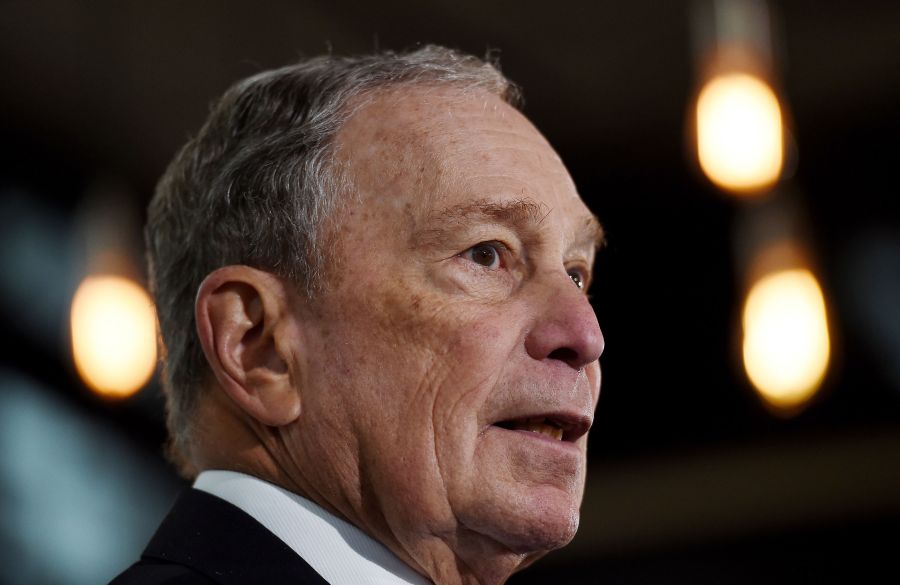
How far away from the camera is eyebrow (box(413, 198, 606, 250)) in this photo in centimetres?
196

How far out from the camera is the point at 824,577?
8586 millimetres

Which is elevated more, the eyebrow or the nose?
the eyebrow

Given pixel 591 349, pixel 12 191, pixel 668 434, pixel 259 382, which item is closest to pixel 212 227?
pixel 259 382

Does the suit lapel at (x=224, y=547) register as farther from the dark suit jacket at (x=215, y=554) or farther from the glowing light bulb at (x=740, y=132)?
the glowing light bulb at (x=740, y=132)

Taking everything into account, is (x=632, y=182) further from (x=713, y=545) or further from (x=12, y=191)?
(x=12, y=191)

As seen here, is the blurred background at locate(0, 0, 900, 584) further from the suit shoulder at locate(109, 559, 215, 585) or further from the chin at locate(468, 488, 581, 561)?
the suit shoulder at locate(109, 559, 215, 585)

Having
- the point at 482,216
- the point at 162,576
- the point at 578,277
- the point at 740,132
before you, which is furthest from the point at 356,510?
the point at 740,132

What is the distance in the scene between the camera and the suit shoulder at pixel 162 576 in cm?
178

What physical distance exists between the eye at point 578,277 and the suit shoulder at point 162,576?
2.91 ft

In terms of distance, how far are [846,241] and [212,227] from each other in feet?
24.4

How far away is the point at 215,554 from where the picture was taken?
5.97 feet

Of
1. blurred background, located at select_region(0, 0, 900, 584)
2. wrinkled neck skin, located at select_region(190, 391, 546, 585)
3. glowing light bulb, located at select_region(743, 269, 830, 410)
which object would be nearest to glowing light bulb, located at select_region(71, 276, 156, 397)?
blurred background, located at select_region(0, 0, 900, 584)

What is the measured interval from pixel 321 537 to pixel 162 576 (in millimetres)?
254

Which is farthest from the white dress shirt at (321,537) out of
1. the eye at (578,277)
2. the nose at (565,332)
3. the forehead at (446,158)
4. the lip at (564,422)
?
the eye at (578,277)
